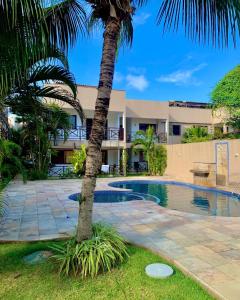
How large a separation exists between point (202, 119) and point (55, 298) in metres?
26.4

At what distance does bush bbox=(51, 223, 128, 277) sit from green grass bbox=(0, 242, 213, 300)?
12 cm

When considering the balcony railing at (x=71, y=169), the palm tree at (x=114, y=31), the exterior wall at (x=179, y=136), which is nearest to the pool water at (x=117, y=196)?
the balcony railing at (x=71, y=169)

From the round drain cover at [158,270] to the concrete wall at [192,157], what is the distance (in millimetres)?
10106

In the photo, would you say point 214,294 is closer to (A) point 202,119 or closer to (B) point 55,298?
(B) point 55,298

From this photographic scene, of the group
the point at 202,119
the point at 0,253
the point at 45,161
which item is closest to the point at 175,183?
the point at 45,161

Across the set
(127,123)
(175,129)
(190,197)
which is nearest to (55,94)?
(190,197)

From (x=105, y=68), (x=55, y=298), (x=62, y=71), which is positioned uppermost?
(x=62, y=71)

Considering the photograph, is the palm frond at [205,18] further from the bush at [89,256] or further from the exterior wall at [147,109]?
the exterior wall at [147,109]

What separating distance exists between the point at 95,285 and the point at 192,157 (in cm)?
1394

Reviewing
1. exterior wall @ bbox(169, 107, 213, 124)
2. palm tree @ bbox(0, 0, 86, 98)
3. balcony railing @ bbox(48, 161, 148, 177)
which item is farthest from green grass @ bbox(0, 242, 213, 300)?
exterior wall @ bbox(169, 107, 213, 124)

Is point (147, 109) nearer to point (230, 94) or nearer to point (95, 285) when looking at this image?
point (230, 94)

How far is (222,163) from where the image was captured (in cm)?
1385

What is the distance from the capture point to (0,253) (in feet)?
15.0

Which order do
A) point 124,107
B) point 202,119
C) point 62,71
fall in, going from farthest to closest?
point 202,119, point 124,107, point 62,71
